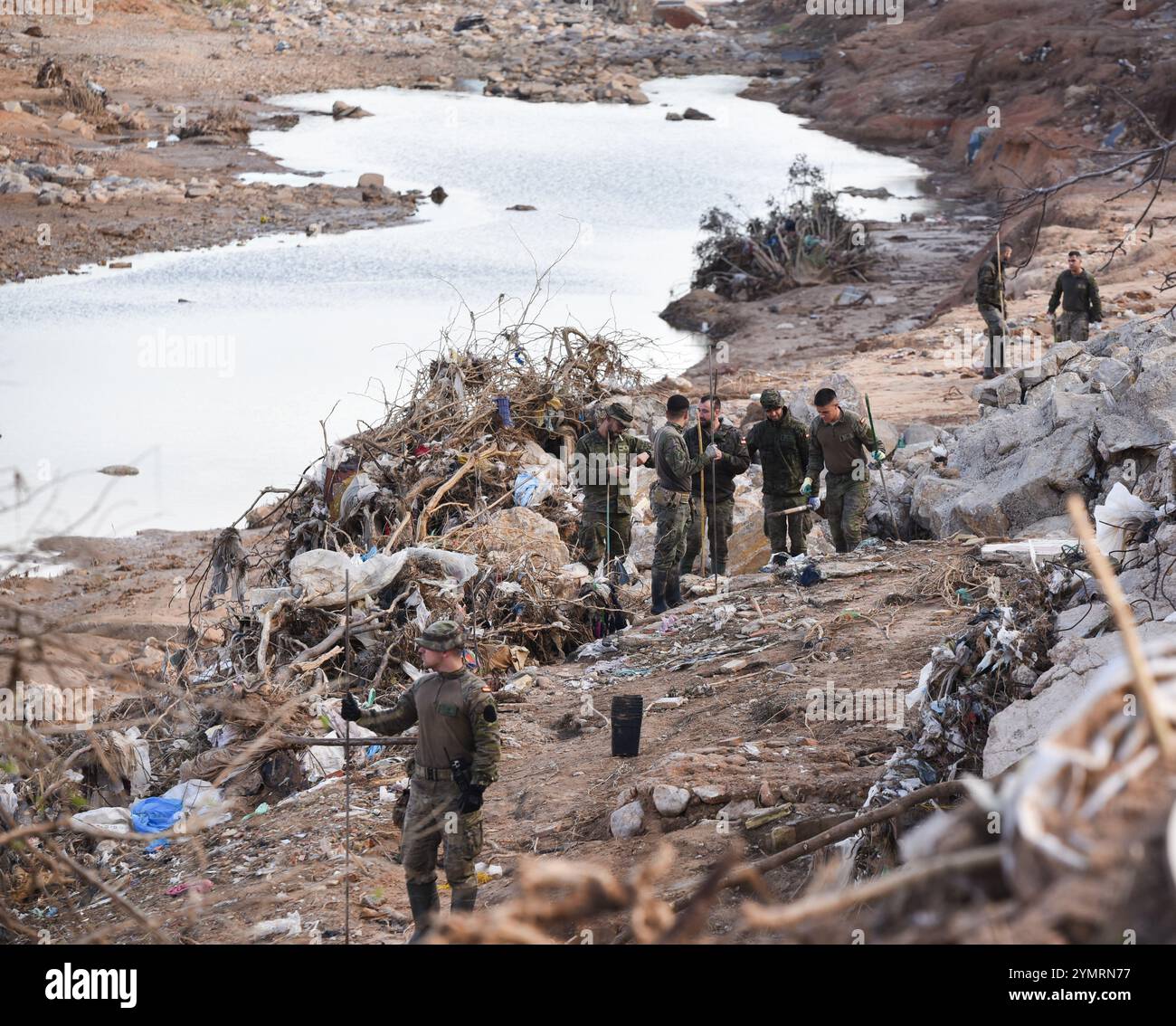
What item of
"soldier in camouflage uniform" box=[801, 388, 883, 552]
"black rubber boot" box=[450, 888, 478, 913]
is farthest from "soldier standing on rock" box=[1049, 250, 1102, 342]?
"black rubber boot" box=[450, 888, 478, 913]

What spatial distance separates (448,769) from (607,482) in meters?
4.47

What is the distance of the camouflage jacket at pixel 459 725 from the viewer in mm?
4785

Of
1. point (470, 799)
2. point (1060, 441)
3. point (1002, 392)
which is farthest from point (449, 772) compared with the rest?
point (1002, 392)

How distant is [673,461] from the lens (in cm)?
848

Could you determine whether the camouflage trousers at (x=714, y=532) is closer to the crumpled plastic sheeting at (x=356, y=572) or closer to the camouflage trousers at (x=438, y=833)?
the crumpled plastic sheeting at (x=356, y=572)

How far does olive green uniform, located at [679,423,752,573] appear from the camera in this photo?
9.21m

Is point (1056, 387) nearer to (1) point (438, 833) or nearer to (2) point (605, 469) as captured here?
(2) point (605, 469)

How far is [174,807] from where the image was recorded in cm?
660

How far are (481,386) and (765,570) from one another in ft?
9.65

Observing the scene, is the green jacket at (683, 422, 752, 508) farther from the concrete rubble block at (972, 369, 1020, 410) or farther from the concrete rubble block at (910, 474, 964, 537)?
the concrete rubble block at (972, 369, 1020, 410)

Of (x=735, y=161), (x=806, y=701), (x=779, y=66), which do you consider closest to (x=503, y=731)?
(x=806, y=701)

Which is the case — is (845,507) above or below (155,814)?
above

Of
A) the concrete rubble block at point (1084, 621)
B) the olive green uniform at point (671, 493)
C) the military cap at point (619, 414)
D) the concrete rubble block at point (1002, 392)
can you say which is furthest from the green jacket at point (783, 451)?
the concrete rubble block at point (1084, 621)

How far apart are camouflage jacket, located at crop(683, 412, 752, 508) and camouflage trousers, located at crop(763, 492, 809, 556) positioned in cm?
34
